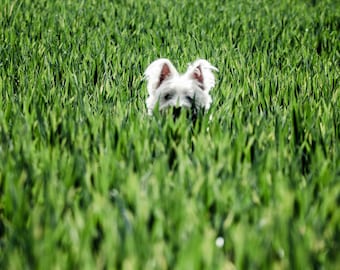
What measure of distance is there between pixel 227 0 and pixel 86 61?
5913mm

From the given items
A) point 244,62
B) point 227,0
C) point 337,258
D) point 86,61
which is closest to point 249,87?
point 244,62

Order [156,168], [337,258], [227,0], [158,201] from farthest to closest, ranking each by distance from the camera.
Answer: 1. [227,0]
2. [156,168]
3. [158,201]
4. [337,258]

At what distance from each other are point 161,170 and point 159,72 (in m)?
1.47

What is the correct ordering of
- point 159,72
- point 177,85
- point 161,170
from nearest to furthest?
1. point 161,170
2. point 177,85
3. point 159,72

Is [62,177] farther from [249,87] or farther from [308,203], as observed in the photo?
[249,87]

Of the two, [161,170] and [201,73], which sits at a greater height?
[201,73]

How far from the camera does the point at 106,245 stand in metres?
1.55

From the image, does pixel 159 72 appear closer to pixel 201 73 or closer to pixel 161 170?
pixel 201 73

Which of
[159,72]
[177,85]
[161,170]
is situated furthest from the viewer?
[159,72]

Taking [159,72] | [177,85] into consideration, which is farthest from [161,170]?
[159,72]

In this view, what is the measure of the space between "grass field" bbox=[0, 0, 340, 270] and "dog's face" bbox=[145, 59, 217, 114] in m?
0.15

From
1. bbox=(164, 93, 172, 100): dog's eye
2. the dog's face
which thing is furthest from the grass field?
bbox=(164, 93, 172, 100): dog's eye

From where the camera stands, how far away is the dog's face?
10.7 ft

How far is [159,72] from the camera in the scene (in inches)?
135
